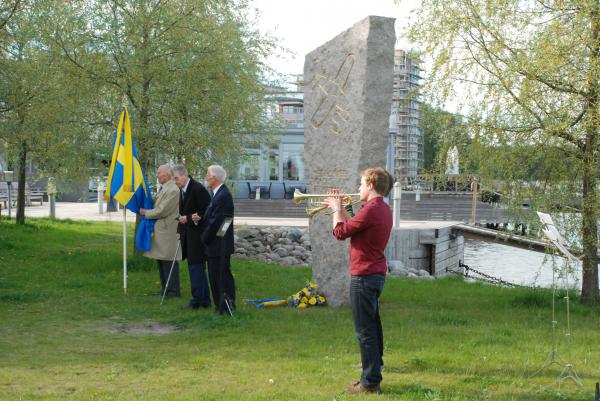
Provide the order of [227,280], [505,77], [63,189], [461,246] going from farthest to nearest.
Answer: [461,246] → [63,189] → [505,77] → [227,280]

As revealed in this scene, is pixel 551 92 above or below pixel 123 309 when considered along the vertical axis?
above

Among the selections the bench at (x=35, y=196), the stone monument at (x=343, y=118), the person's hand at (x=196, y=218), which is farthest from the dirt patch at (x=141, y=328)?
the bench at (x=35, y=196)

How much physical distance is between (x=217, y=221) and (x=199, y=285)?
1.13 meters

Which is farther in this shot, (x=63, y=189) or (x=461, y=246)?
(x=461, y=246)

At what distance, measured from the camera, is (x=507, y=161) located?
10531mm

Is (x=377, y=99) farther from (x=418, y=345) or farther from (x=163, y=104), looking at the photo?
(x=163, y=104)

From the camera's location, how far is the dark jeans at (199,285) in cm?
1000

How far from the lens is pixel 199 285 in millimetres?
9992

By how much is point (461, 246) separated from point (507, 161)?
1688 cm

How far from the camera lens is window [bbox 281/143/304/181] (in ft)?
132

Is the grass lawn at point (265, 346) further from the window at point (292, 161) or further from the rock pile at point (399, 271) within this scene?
the window at point (292, 161)

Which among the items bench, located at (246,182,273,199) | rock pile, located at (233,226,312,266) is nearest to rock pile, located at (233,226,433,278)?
rock pile, located at (233,226,312,266)

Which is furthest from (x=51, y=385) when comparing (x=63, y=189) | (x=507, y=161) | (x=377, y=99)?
(x=63, y=189)

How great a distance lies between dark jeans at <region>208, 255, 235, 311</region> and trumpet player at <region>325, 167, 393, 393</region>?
3.59 m
